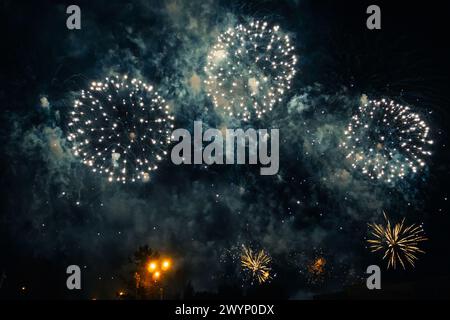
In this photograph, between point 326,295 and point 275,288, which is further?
point 275,288
